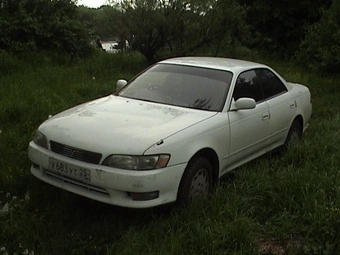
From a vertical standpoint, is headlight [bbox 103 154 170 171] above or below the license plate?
above

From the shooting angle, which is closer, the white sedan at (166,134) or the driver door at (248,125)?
the white sedan at (166,134)

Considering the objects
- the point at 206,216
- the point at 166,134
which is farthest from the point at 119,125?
the point at 206,216

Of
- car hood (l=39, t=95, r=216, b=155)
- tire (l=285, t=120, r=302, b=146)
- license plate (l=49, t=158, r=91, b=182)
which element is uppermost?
car hood (l=39, t=95, r=216, b=155)

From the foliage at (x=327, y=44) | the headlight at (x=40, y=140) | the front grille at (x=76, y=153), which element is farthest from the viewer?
the foliage at (x=327, y=44)

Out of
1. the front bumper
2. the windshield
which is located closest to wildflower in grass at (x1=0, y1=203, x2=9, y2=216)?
the front bumper

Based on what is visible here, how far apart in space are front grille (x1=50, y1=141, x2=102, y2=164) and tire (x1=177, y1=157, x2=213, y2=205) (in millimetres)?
775

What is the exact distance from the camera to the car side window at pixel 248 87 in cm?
487

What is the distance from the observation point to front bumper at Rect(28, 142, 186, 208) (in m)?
3.54

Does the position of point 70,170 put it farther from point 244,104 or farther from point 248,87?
point 248,87

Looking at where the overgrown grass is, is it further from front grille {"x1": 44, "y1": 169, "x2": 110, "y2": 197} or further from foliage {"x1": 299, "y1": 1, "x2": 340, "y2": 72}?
foliage {"x1": 299, "y1": 1, "x2": 340, "y2": 72}

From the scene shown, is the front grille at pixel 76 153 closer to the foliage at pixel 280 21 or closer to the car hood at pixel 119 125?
the car hood at pixel 119 125

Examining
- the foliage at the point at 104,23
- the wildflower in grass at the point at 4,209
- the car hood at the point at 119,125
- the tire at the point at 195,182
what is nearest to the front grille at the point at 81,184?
the car hood at the point at 119,125

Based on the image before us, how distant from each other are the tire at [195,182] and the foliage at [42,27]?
786 cm

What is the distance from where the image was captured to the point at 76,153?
12.2 feet
